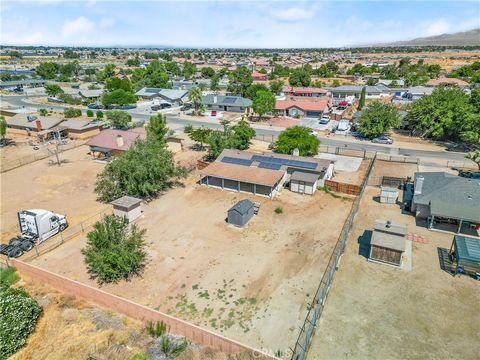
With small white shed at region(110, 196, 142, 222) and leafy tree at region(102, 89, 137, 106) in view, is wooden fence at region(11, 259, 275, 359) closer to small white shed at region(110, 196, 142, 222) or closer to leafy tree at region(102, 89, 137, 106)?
small white shed at region(110, 196, 142, 222)

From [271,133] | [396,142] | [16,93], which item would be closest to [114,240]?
[271,133]

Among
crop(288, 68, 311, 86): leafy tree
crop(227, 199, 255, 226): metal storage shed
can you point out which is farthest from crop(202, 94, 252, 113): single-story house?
crop(227, 199, 255, 226): metal storage shed

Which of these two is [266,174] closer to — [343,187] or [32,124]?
[343,187]

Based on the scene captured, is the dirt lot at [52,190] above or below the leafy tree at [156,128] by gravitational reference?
below

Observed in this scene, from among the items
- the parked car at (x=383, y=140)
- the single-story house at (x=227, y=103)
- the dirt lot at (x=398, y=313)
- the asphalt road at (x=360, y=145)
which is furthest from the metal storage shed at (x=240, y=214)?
the single-story house at (x=227, y=103)

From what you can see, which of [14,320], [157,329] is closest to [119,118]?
[14,320]

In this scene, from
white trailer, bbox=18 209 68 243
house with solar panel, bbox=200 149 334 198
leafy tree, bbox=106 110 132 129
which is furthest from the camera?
leafy tree, bbox=106 110 132 129

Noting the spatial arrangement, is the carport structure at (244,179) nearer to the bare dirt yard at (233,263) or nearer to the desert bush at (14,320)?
the bare dirt yard at (233,263)
